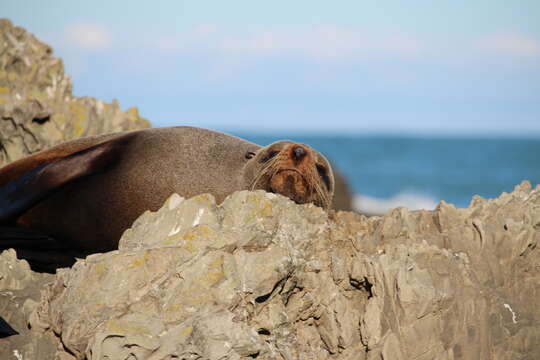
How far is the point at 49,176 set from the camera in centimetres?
662

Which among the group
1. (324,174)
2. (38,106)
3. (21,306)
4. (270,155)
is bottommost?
(21,306)

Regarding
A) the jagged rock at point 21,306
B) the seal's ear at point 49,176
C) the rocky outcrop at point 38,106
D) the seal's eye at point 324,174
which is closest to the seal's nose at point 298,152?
the seal's eye at point 324,174

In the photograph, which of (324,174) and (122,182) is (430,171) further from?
(122,182)

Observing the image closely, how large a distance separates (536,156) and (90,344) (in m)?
59.0

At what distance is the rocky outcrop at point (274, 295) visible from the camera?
4062 mm

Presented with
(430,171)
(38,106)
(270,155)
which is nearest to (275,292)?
(270,155)

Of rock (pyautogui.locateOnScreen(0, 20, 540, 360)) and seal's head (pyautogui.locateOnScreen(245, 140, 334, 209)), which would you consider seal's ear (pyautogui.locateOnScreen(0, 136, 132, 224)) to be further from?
seal's head (pyautogui.locateOnScreen(245, 140, 334, 209))

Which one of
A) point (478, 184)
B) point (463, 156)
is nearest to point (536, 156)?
point (463, 156)

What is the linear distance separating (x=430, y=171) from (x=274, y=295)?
168 ft

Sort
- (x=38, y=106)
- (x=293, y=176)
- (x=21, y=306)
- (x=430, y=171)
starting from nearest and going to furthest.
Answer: (x=21, y=306)
(x=293, y=176)
(x=38, y=106)
(x=430, y=171)

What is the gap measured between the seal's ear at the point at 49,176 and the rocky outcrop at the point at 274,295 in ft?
6.69

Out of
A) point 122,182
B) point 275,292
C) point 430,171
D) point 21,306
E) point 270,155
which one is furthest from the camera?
point 430,171

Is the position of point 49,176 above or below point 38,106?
below

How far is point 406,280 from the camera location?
4473 mm
